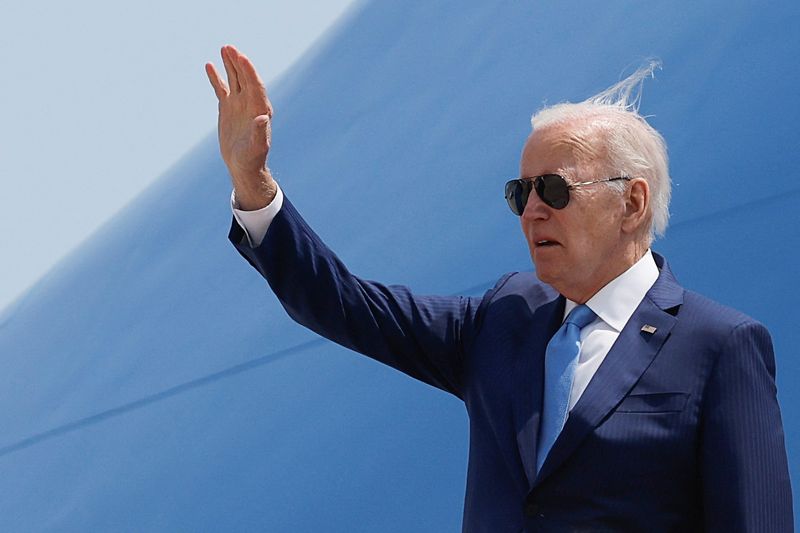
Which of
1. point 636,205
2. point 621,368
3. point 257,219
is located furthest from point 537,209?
point 257,219

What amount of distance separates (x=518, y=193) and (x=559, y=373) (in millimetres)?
299

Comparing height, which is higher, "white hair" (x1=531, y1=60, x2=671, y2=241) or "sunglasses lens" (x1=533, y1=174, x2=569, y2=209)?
"white hair" (x1=531, y1=60, x2=671, y2=241)

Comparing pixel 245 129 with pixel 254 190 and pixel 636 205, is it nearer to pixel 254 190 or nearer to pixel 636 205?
pixel 254 190

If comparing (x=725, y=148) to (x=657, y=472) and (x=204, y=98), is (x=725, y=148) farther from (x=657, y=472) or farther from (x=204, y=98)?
(x=204, y=98)

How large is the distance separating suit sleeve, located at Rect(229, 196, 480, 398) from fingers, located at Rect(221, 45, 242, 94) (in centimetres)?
21

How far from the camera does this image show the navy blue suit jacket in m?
2.04

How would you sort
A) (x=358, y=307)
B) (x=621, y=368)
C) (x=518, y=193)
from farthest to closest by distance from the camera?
1. (x=358, y=307)
2. (x=518, y=193)
3. (x=621, y=368)

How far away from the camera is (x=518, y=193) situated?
2.24 metres

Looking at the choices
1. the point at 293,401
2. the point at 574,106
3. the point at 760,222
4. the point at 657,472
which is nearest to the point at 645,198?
the point at 574,106

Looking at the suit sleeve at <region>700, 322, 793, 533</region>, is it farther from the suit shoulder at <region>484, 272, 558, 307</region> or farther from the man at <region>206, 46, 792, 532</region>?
the suit shoulder at <region>484, 272, 558, 307</region>

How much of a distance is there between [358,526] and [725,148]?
4.29ft

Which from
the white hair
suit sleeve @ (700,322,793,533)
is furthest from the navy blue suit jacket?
the white hair

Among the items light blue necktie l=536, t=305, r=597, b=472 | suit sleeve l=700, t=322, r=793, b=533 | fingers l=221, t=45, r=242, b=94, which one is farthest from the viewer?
fingers l=221, t=45, r=242, b=94

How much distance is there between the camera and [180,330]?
187 inches
